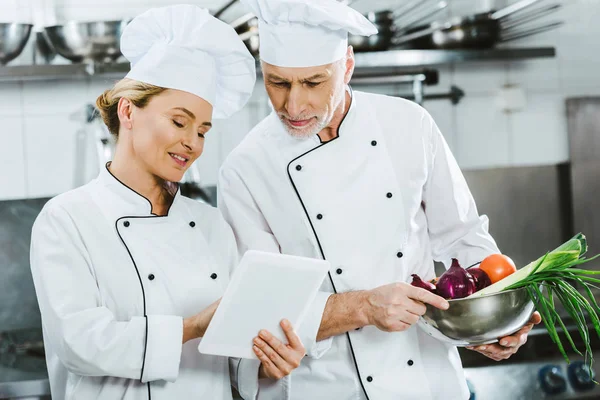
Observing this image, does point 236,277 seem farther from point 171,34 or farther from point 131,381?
point 171,34

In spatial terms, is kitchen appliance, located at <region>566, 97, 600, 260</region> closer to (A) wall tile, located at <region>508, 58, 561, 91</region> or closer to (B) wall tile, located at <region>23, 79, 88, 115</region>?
(A) wall tile, located at <region>508, 58, 561, 91</region>

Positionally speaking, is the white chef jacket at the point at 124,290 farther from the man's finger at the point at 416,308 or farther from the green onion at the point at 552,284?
the green onion at the point at 552,284

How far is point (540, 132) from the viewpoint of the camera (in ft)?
13.0

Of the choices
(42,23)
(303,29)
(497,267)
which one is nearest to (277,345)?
(497,267)

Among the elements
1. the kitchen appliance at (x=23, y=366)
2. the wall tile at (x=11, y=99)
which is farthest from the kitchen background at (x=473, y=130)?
the kitchen appliance at (x=23, y=366)

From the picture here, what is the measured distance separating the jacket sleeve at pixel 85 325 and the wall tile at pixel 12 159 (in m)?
1.97

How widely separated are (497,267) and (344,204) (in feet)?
1.43

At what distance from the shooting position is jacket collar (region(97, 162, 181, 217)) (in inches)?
67.0

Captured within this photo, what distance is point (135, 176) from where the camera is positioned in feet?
5.66

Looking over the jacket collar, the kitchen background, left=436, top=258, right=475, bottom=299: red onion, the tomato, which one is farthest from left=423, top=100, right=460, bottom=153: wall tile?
the jacket collar

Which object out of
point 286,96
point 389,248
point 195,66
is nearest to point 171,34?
point 195,66

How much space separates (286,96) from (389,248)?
48cm

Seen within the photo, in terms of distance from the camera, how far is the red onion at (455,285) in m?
1.66

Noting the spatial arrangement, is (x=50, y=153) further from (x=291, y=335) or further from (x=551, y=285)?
(x=551, y=285)
